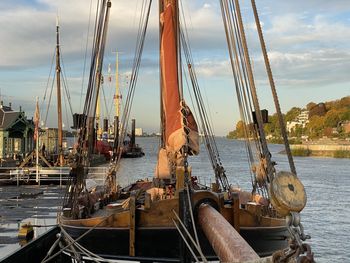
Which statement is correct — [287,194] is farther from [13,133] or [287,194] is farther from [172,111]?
[13,133]

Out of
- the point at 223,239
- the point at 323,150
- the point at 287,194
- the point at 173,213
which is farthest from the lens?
the point at 323,150

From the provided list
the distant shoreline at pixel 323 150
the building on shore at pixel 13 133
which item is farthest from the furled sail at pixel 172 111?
the distant shoreline at pixel 323 150

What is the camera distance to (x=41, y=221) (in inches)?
669

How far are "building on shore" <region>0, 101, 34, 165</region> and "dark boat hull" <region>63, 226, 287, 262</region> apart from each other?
35.7 m

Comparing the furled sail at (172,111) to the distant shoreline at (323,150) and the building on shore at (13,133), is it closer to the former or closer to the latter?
the building on shore at (13,133)

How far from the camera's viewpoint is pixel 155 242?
927 cm

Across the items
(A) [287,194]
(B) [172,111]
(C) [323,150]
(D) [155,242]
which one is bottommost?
(D) [155,242]

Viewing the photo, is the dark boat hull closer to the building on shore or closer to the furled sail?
the furled sail

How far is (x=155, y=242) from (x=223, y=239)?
317 centimetres

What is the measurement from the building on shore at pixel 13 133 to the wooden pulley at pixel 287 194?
41706 mm

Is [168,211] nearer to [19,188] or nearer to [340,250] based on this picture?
[340,250]

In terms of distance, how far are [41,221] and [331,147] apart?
10651 cm

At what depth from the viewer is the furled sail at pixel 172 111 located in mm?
10531

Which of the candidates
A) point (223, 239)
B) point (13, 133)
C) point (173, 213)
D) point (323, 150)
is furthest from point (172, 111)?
point (323, 150)
